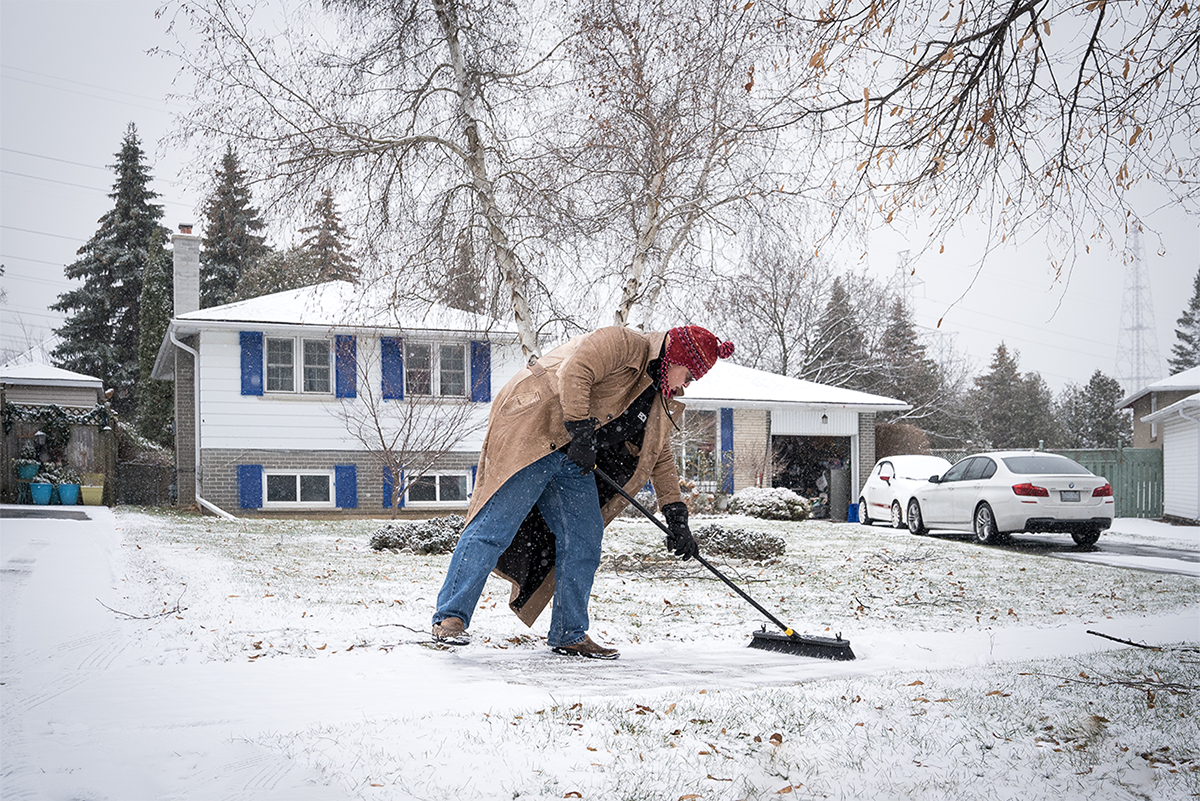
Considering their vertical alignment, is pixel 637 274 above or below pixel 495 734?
above

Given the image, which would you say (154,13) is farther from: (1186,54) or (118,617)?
(1186,54)

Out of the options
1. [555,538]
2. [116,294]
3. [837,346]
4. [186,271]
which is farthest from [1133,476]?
[116,294]

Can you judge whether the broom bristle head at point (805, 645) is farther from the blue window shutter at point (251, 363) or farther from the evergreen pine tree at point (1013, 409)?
the evergreen pine tree at point (1013, 409)

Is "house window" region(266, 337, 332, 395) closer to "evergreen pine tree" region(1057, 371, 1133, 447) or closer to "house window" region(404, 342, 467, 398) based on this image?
"house window" region(404, 342, 467, 398)

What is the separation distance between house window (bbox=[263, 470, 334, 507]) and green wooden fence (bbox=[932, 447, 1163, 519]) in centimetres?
1715

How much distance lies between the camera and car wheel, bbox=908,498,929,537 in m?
16.3

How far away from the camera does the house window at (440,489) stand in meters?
19.5

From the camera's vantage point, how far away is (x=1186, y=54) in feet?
15.1

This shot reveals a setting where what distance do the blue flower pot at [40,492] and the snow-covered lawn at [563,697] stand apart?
10785 mm

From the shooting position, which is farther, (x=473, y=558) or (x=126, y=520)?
(x=126, y=520)

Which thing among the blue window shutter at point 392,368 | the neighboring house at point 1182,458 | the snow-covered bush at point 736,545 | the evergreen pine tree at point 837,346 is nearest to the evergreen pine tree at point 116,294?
the blue window shutter at point 392,368

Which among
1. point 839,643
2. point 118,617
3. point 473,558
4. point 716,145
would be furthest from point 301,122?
point 839,643

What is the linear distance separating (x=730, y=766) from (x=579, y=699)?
0.92 m

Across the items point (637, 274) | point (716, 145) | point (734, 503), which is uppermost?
point (716, 145)
